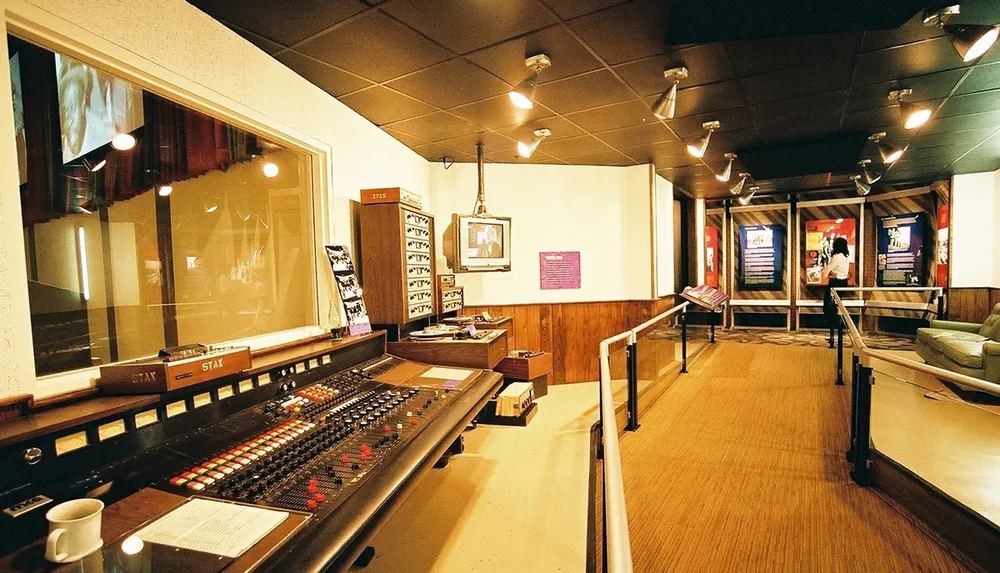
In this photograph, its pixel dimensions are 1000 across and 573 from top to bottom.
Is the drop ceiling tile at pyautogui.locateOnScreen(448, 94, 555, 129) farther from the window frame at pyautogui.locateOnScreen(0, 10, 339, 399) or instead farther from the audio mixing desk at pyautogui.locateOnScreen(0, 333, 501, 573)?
the audio mixing desk at pyautogui.locateOnScreen(0, 333, 501, 573)

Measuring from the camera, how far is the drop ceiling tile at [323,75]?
274 centimetres

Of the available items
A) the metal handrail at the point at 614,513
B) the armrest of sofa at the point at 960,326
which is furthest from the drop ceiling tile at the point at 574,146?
the armrest of sofa at the point at 960,326

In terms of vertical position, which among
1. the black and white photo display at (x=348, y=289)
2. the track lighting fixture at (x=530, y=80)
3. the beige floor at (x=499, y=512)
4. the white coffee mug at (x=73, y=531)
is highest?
the track lighting fixture at (x=530, y=80)

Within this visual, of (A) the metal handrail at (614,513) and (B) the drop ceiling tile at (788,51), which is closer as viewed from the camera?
(A) the metal handrail at (614,513)

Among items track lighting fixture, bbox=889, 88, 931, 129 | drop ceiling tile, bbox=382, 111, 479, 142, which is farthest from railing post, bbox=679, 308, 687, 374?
drop ceiling tile, bbox=382, 111, 479, 142

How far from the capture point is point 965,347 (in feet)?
14.8

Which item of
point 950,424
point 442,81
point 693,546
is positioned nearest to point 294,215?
point 442,81

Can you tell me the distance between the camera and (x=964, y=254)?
22.5ft

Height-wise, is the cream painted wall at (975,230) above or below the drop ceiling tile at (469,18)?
below

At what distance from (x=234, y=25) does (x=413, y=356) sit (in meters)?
2.41

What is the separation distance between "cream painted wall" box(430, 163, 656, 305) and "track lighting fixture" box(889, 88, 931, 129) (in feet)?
8.55

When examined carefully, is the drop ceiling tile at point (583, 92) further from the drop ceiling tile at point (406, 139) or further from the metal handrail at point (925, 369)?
the metal handrail at point (925, 369)

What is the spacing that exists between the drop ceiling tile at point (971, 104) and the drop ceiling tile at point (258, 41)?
17.6 ft

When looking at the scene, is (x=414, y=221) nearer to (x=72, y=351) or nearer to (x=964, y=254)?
(x=72, y=351)
